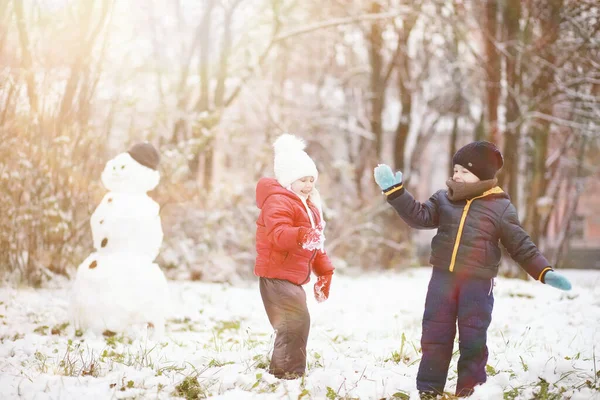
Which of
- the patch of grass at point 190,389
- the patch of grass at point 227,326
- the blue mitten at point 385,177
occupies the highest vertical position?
the blue mitten at point 385,177

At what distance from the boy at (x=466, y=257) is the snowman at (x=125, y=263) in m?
2.86

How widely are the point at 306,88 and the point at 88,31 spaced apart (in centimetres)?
1456

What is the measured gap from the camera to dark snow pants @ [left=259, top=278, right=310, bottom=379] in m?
4.04

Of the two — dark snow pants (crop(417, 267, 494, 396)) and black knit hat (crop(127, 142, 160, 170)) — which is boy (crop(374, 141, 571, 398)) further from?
black knit hat (crop(127, 142, 160, 170))

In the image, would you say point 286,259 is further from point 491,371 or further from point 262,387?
point 491,371

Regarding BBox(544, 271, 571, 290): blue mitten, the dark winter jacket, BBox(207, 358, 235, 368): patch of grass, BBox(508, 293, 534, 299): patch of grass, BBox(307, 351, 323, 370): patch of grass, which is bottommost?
BBox(508, 293, 534, 299): patch of grass

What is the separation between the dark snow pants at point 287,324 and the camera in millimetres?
4043

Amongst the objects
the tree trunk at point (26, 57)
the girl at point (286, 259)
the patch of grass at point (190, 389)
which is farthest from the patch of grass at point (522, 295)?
the tree trunk at point (26, 57)

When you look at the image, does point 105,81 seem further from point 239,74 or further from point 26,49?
point 239,74

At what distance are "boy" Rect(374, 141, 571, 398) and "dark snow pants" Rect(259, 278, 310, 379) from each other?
2.57ft

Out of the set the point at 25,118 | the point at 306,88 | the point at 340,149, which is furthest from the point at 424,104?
the point at 25,118

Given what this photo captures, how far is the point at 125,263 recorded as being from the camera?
578 cm

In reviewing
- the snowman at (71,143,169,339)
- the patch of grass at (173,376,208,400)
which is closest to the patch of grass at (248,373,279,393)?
the patch of grass at (173,376,208,400)

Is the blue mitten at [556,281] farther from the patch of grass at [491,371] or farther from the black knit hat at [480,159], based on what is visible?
the patch of grass at [491,371]
